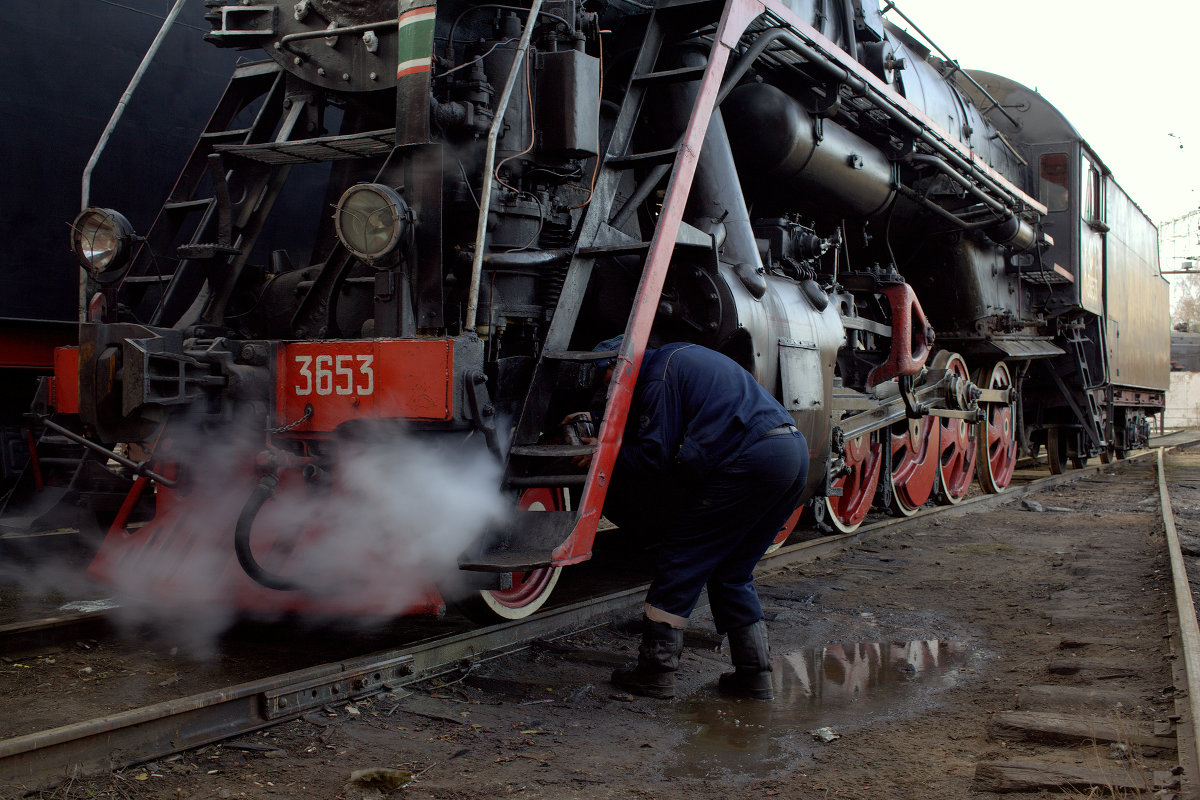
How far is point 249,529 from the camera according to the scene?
10.7 feet

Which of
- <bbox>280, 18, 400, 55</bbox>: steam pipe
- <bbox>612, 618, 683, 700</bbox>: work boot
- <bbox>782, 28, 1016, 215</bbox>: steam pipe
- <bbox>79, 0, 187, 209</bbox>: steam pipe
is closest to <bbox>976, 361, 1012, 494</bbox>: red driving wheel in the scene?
<bbox>782, 28, 1016, 215</bbox>: steam pipe

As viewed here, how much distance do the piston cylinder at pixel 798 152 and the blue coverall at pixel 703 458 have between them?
1997mm

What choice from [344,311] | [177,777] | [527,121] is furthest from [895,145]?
[177,777]

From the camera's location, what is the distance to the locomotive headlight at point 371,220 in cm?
335

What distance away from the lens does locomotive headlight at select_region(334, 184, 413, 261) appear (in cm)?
335

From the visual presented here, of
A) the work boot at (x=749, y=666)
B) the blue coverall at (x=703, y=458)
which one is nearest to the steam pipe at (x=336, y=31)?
the blue coverall at (x=703, y=458)

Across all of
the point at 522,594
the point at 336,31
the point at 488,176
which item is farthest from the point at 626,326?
the point at 336,31

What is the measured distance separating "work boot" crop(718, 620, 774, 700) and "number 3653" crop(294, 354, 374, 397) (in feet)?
5.00

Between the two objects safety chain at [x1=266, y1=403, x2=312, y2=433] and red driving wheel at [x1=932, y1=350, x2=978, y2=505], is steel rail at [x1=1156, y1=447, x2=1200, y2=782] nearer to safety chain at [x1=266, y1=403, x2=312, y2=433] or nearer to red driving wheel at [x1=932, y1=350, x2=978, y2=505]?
red driving wheel at [x1=932, y1=350, x2=978, y2=505]

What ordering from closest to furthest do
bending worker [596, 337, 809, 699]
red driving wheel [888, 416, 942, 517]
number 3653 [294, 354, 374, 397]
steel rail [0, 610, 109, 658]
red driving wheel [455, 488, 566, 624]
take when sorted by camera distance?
number 3653 [294, 354, 374, 397] < bending worker [596, 337, 809, 699] < steel rail [0, 610, 109, 658] < red driving wheel [455, 488, 566, 624] < red driving wheel [888, 416, 942, 517]

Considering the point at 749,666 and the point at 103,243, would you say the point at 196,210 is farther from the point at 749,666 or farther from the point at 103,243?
the point at 749,666

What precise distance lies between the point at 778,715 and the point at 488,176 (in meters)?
1.99

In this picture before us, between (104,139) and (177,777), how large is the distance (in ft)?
9.26

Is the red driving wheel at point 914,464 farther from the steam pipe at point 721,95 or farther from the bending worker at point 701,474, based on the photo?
the bending worker at point 701,474
